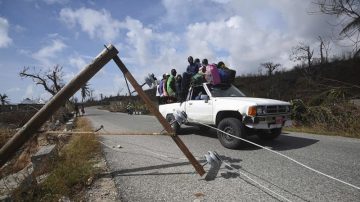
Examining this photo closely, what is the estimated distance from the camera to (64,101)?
4832 millimetres

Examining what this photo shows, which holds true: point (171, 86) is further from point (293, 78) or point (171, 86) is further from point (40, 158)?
point (293, 78)

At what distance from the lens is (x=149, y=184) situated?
15.9 ft

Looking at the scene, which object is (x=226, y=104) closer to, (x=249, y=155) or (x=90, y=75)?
(x=249, y=155)

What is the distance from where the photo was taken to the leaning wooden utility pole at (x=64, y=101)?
455cm

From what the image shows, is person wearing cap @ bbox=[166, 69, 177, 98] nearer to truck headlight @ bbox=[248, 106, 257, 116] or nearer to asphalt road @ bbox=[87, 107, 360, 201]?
asphalt road @ bbox=[87, 107, 360, 201]

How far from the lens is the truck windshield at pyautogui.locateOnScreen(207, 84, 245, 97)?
29.0ft

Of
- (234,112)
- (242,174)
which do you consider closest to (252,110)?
(234,112)

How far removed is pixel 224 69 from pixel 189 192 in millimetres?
5545

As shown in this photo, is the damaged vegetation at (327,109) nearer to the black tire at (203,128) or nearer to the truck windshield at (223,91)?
the truck windshield at (223,91)

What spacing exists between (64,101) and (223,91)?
5.15 m

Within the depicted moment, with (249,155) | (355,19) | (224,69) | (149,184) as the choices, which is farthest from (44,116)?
(355,19)

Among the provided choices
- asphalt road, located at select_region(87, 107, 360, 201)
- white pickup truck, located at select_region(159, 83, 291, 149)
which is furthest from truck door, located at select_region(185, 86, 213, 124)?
asphalt road, located at select_region(87, 107, 360, 201)

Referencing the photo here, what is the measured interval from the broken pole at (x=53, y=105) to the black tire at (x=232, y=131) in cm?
357

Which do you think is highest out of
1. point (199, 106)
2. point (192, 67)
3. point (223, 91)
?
point (192, 67)
